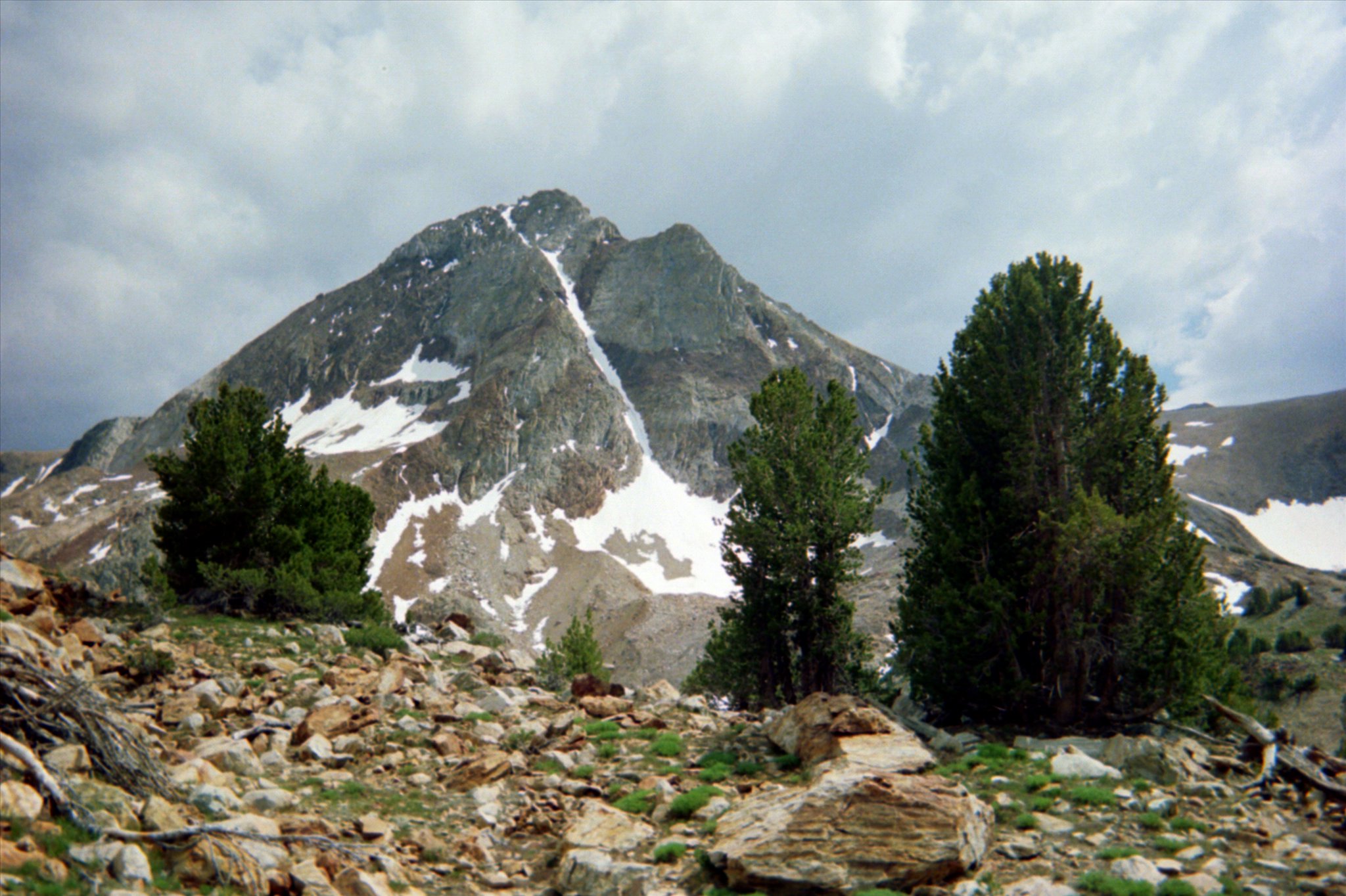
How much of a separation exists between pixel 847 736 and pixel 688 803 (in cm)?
302

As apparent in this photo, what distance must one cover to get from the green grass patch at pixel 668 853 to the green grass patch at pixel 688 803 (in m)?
1.16

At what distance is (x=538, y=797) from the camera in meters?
11.4

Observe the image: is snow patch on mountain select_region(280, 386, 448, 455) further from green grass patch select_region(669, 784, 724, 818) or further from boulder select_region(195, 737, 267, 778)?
green grass patch select_region(669, 784, 724, 818)

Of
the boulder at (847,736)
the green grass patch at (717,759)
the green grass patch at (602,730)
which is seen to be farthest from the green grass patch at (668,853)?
the green grass patch at (602,730)

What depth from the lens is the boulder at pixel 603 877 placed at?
8.48 m

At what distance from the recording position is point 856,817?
8633mm

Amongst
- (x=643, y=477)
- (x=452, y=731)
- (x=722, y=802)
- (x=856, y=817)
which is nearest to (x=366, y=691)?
(x=452, y=731)

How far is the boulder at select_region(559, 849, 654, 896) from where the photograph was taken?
27.8ft

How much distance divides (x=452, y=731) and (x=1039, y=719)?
13.7m

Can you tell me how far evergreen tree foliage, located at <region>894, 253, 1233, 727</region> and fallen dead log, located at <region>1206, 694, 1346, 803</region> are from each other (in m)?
4.24

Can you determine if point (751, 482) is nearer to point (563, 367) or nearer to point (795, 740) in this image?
point (795, 740)

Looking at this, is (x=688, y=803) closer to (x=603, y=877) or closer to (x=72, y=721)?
(x=603, y=877)

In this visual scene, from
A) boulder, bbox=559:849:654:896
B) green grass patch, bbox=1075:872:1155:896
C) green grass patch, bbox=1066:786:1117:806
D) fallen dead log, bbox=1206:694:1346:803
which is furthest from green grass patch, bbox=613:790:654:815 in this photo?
fallen dead log, bbox=1206:694:1346:803

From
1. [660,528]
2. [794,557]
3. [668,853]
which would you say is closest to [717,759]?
[668,853]
